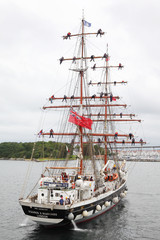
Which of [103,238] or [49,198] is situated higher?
[49,198]

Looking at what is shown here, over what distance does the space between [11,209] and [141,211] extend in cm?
1991

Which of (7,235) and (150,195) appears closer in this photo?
(7,235)

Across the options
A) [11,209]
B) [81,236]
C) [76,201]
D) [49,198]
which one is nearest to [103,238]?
[81,236]

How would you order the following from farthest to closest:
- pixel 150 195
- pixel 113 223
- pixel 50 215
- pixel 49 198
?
pixel 150 195, pixel 113 223, pixel 49 198, pixel 50 215

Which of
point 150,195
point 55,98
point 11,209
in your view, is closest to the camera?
point 11,209

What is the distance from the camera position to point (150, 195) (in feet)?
181

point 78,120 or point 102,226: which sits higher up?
point 78,120

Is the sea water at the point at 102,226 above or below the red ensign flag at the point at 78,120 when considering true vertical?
below

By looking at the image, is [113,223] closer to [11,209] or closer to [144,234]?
[144,234]

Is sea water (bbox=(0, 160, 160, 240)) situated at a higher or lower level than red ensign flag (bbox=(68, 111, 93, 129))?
lower

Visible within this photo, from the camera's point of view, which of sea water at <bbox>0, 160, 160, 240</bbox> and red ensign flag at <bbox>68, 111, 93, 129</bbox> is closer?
sea water at <bbox>0, 160, 160, 240</bbox>

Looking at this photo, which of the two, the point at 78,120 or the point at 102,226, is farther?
the point at 78,120

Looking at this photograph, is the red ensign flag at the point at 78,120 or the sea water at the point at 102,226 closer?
the sea water at the point at 102,226

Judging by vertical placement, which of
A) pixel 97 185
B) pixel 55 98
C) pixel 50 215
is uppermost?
pixel 55 98
